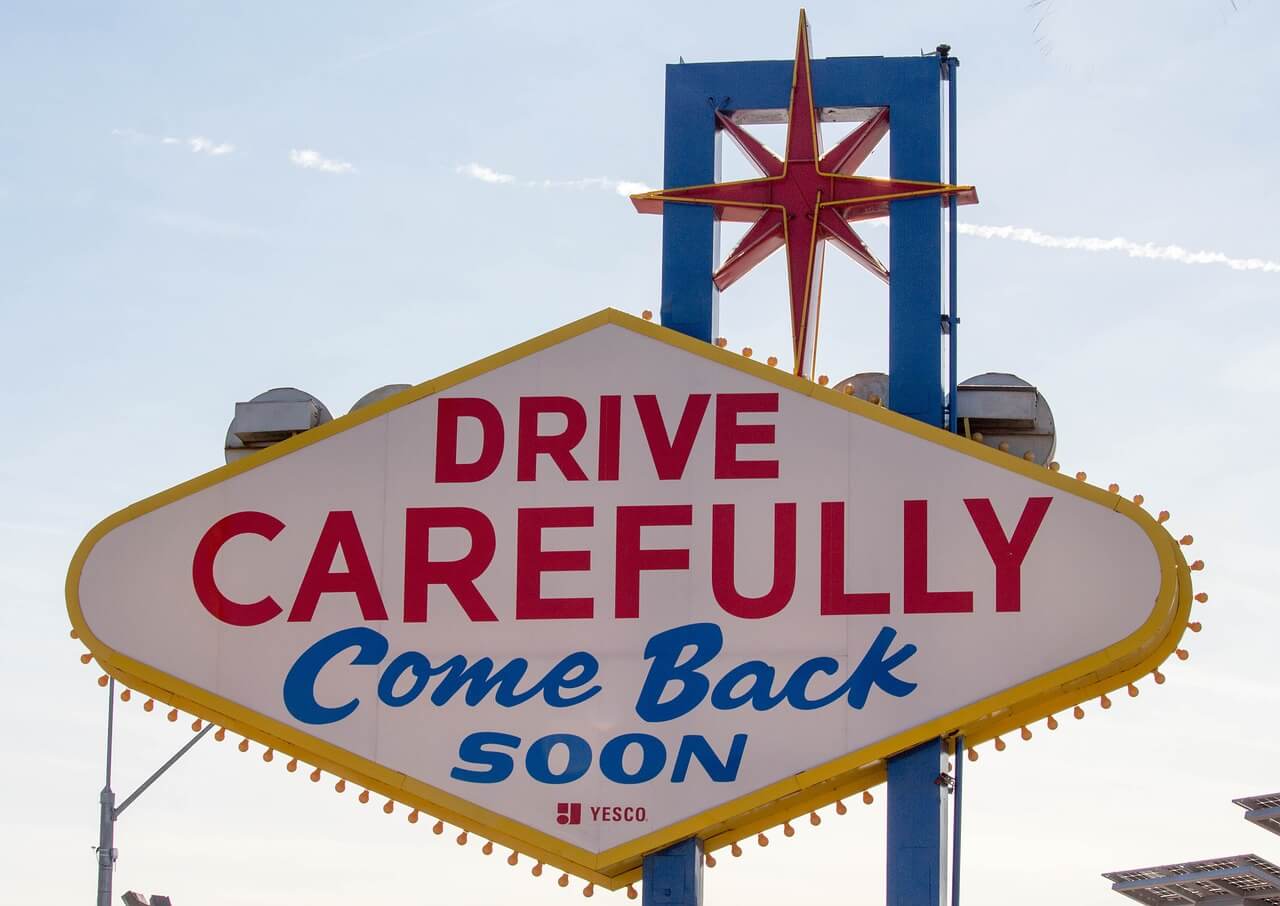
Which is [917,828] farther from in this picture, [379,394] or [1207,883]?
[1207,883]

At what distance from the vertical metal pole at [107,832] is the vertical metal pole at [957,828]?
26.8 feet

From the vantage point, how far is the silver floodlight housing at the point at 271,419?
1739 cm

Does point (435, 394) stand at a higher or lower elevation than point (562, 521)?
higher

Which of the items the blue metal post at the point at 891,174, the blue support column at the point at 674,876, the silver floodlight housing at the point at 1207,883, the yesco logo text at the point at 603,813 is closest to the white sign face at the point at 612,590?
the yesco logo text at the point at 603,813

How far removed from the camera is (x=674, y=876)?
15.7m

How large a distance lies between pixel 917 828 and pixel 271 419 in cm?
601

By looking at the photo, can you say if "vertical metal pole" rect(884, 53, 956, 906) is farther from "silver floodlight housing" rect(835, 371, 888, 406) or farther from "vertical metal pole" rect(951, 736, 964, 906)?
"silver floodlight housing" rect(835, 371, 888, 406)

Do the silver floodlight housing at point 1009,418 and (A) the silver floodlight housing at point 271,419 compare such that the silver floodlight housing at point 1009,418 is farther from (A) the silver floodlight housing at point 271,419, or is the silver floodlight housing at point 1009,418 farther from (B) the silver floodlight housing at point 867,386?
(A) the silver floodlight housing at point 271,419

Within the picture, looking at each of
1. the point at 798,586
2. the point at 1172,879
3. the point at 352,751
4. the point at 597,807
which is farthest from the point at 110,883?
the point at 1172,879

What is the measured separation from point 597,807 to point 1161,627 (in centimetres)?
420

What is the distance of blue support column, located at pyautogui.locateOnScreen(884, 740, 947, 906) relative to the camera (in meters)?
15.6

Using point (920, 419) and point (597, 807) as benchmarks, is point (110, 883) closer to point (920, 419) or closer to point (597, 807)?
point (597, 807)

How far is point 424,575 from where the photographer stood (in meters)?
16.6

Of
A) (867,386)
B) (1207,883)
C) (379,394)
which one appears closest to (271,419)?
(379,394)
